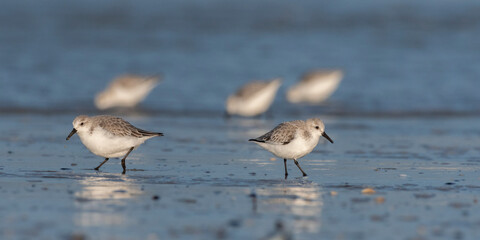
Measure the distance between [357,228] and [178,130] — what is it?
7.91 meters

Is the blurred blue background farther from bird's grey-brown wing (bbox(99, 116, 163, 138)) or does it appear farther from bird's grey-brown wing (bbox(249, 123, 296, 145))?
bird's grey-brown wing (bbox(249, 123, 296, 145))

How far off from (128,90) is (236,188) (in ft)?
36.3

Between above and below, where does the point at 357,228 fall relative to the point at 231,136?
below

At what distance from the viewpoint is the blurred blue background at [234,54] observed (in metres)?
19.5

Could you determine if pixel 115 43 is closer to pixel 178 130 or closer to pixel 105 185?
pixel 178 130

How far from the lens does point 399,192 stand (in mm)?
8477

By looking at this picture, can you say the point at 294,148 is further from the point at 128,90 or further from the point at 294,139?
the point at 128,90

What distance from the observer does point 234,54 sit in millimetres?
27781

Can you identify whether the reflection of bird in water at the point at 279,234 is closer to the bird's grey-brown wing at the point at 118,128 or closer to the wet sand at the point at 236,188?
the wet sand at the point at 236,188

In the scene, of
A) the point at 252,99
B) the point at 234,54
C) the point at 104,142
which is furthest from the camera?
the point at 234,54

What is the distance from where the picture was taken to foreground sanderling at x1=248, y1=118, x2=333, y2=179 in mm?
9859

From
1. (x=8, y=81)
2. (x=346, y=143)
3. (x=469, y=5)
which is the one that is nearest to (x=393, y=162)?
(x=346, y=143)

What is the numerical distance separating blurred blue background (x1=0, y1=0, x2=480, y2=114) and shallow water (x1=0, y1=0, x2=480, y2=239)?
100mm

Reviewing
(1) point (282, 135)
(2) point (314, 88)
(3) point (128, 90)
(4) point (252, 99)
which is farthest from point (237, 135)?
(2) point (314, 88)
